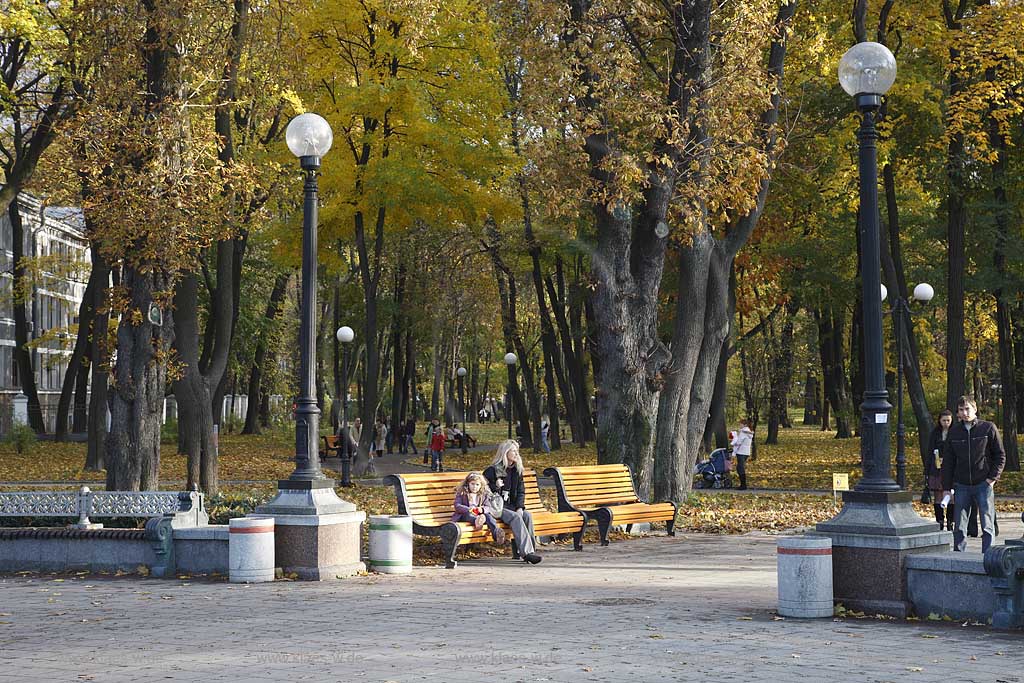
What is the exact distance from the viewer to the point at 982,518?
1408cm

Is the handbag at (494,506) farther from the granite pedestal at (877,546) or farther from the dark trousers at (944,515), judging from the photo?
the dark trousers at (944,515)

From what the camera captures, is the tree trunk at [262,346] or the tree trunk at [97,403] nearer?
the tree trunk at [97,403]

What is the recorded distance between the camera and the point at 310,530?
43.3ft

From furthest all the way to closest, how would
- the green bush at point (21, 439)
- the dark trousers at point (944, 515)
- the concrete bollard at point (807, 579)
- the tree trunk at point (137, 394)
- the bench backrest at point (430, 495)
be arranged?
1. the green bush at point (21, 439)
2. the tree trunk at point (137, 394)
3. the dark trousers at point (944, 515)
4. the bench backrest at point (430, 495)
5. the concrete bollard at point (807, 579)

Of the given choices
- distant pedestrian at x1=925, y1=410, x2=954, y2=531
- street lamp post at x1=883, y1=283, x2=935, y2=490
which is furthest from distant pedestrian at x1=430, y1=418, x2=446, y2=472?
distant pedestrian at x1=925, y1=410, x2=954, y2=531

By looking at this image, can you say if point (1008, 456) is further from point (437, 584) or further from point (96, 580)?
point (96, 580)

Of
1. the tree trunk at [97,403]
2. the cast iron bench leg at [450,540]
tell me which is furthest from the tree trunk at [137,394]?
the tree trunk at [97,403]

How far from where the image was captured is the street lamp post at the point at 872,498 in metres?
10.4

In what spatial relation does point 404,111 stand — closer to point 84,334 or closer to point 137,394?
point 137,394

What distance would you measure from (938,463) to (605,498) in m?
4.66

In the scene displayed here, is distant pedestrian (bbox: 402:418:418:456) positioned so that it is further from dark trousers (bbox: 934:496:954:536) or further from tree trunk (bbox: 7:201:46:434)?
dark trousers (bbox: 934:496:954:536)

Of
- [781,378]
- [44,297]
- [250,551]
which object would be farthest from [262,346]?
[250,551]

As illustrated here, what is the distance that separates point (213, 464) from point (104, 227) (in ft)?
19.3

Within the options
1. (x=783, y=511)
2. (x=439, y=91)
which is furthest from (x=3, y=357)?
(x=783, y=511)
